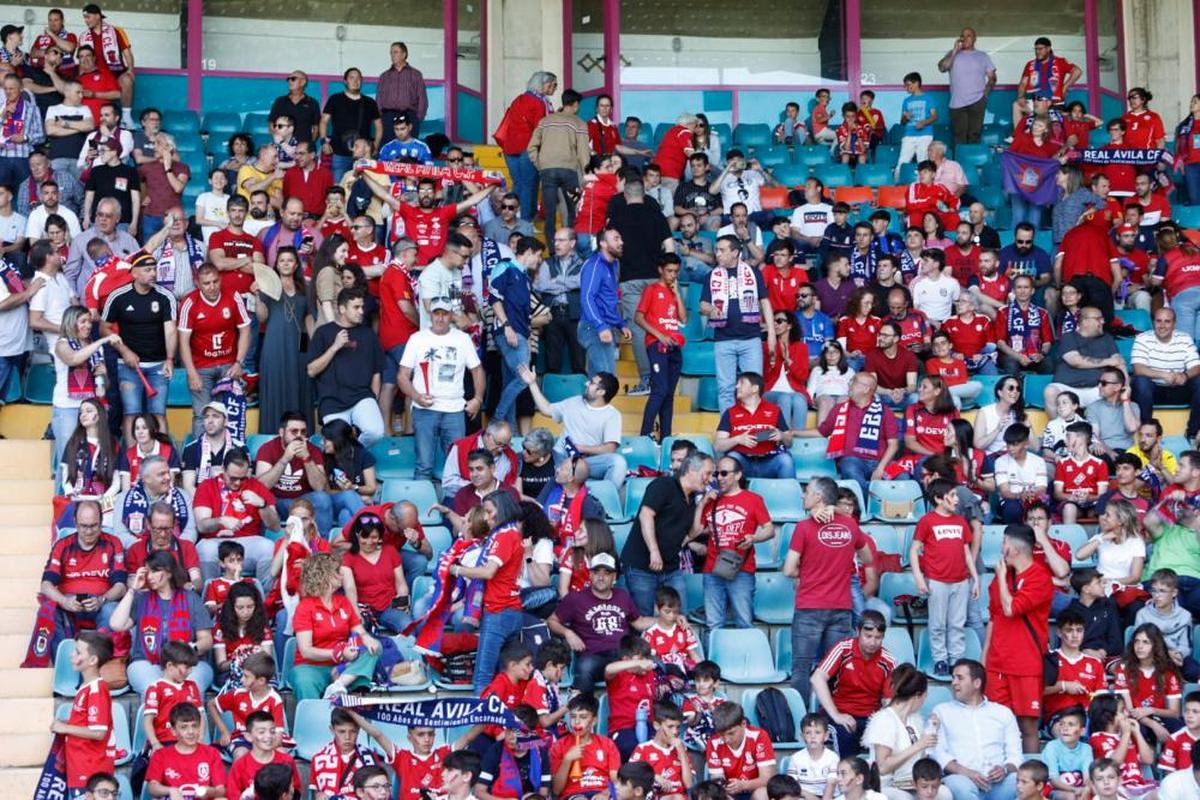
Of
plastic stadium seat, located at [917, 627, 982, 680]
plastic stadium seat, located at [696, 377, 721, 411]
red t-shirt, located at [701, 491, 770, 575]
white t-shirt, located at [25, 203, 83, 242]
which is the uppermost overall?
white t-shirt, located at [25, 203, 83, 242]

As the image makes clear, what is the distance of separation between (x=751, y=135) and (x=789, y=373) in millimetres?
5921

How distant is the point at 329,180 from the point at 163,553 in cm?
611

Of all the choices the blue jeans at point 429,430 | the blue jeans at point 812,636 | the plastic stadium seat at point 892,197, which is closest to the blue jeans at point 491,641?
the blue jeans at point 812,636

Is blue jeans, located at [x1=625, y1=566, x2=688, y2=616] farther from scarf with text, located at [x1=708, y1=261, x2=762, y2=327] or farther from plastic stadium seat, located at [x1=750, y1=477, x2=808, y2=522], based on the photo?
scarf with text, located at [x1=708, y1=261, x2=762, y2=327]

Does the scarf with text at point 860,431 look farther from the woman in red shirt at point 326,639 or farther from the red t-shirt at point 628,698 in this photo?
the woman in red shirt at point 326,639

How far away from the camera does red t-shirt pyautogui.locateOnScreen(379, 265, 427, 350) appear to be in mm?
15719

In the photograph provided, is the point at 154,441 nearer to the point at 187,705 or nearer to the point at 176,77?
the point at 187,705

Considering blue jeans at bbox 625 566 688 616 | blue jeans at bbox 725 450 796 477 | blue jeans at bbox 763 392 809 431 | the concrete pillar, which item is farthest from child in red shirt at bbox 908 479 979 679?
the concrete pillar

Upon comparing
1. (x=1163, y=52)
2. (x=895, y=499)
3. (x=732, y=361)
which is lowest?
(x=895, y=499)

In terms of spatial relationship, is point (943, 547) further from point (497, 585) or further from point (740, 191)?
point (740, 191)

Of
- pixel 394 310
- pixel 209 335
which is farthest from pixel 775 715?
pixel 209 335

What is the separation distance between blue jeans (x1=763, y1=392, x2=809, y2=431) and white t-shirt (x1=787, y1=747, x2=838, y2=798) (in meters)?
4.20

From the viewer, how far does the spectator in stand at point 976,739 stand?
1224 centimetres

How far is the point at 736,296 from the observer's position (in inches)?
623
